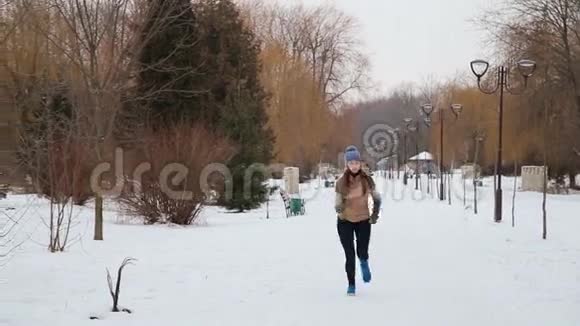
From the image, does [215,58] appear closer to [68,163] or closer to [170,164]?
[170,164]

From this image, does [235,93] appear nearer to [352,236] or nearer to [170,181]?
[170,181]

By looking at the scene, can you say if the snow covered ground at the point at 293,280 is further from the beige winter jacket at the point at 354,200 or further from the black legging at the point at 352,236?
the beige winter jacket at the point at 354,200

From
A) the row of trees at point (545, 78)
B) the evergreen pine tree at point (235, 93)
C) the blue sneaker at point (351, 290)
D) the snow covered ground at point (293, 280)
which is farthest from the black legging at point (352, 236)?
the row of trees at point (545, 78)

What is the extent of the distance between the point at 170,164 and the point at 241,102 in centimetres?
1029

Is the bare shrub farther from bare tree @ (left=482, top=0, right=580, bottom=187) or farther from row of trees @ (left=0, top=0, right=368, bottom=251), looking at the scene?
bare tree @ (left=482, top=0, right=580, bottom=187)

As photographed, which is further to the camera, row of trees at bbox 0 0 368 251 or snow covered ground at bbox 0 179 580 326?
row of trees at bbox 0 0 368 251

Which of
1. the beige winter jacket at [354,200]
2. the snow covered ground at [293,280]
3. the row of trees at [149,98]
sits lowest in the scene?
the snow covered ground at [293,280]

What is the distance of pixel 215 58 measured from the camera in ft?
91.8

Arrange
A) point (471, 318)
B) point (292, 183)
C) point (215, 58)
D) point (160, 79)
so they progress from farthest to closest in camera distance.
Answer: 1. point (292, 183)
2. point (215, 58)
3. point (160, 79)
4. point (471, 318)

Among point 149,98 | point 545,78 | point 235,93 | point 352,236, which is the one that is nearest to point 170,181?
point 149,98

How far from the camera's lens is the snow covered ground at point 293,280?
6.25m

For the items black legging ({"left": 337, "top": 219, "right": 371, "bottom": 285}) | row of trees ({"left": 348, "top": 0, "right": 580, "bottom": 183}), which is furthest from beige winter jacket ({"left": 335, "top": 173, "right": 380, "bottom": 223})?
row of trees ({"left": 348, "top": 0, "right": 580, "bottom": 183})

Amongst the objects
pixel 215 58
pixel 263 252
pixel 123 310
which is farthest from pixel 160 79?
pixel 123 310

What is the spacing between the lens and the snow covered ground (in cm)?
625
